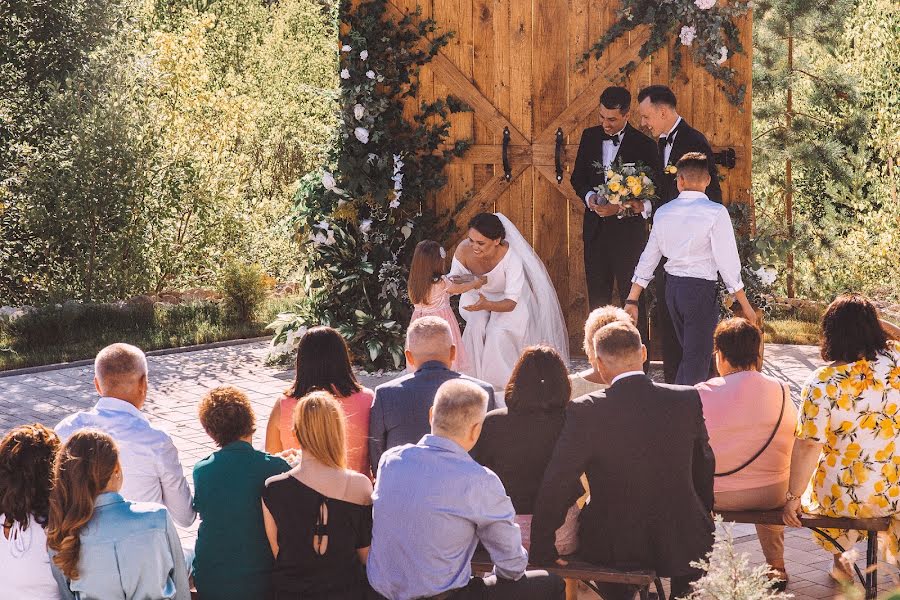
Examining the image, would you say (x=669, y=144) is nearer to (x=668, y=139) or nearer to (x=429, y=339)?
(x=668, y=139)

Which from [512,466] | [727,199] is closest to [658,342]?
[727,199]

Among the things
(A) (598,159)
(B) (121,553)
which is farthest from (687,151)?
(B) (121,553)

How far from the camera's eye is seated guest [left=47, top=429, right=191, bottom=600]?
3588mm

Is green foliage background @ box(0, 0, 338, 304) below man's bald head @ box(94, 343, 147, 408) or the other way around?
the other way around

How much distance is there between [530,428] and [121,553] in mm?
1558

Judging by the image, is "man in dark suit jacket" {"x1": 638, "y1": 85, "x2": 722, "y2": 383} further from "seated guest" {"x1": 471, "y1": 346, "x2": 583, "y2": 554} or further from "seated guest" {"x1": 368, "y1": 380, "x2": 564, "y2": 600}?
"seated guest" {"x1": 368, "y1": 380, "x2": 564, "y2": 600}

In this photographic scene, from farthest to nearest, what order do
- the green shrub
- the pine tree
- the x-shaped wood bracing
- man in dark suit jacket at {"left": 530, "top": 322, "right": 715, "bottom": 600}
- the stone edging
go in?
the pine tree → the green shrub → the stone edging → the x-shaped wood bracing → man in dark suit jacket at {"left": 530, "top": 322, "right": 715, "bottom": 600}

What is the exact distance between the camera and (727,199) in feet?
28.2

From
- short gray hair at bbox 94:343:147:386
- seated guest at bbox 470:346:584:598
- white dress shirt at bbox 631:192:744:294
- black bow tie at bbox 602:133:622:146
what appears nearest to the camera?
seated guest at bbox 470:346:584:598

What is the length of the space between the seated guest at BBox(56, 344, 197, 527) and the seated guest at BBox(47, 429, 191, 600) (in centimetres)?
63

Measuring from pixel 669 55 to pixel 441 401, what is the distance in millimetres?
5572

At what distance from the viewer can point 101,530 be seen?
3.63 m

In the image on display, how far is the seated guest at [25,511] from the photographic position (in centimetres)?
369

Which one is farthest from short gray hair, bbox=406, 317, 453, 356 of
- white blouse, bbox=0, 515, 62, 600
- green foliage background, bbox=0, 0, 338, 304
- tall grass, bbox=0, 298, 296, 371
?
tall grass, bbox=0, 298, 296, 371
